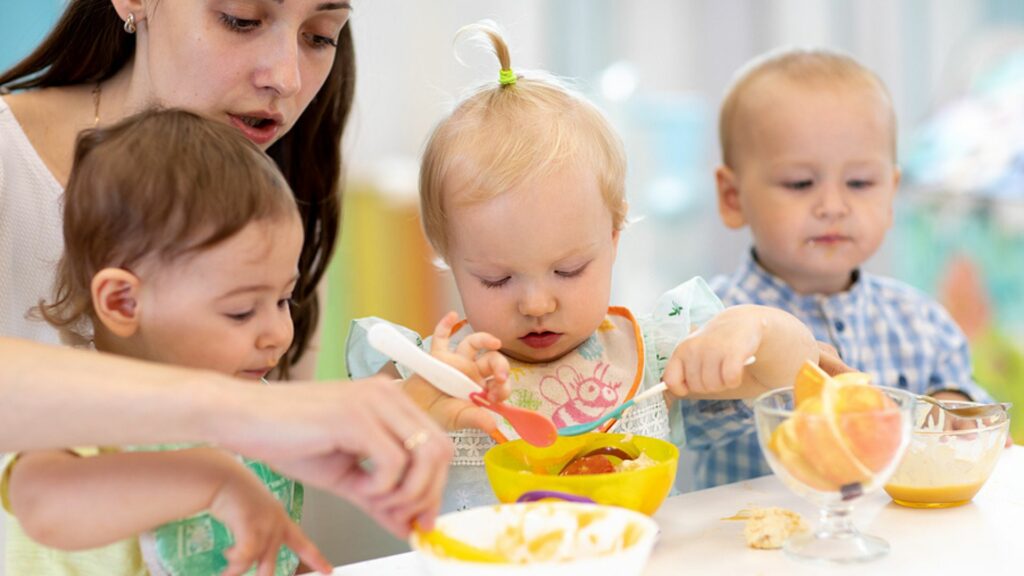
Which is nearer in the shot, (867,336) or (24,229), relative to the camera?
(24,229)

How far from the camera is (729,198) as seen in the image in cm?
182

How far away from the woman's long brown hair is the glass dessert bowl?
2.81 ft

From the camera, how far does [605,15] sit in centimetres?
353

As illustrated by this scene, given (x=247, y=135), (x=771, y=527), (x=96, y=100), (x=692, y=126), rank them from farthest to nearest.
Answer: (x=692, y=126), (x=96, y=100), (x=247, y=135), (x=771, y=527)

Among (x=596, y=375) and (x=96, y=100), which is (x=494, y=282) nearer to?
(x=596, y=375)

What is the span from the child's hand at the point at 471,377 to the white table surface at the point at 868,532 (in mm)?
141

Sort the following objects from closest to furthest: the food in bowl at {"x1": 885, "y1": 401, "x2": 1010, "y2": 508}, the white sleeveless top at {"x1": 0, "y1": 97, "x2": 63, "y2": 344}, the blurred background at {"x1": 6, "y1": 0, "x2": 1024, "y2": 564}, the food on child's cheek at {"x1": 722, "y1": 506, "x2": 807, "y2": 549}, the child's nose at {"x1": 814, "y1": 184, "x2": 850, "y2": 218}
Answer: the food on child's cheek at {"x1": 722, "y1": 506, "x2": 807, "y2": 549}
the food in bowl at {"x1": 885, "y1": 401, "x2": 1010, "y2": 508}
the white sleeveless top at {"x1": 0, "y1": 97, "x2": 63, "y2": 344}
the child's nose at {"x1": 814, "y1": 184, "x2": 850, "y2": 218}
the blurred background at {"x1": 6, "y1": 0, "x2": 1024, "y2": 564}

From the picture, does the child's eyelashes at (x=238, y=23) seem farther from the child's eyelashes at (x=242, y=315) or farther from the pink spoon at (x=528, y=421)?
the pink spoon at (x=528, y=421)

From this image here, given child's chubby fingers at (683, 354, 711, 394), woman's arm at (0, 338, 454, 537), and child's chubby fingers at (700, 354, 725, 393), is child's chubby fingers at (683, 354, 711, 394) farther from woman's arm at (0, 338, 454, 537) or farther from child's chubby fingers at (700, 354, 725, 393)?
woman's arm at (0, 338, 454, 537)

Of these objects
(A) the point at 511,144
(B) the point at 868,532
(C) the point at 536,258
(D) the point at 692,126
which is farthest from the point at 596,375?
(D) the point at 692,126

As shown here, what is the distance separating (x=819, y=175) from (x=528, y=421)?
845 mm

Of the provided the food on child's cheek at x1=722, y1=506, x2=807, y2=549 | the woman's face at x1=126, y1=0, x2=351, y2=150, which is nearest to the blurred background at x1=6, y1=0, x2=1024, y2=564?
the woman's face at x1=126, y1=0, x2=351, y2=150

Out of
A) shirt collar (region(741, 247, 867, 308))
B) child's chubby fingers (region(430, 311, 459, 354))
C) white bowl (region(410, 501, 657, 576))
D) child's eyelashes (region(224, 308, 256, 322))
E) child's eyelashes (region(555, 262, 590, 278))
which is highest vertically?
child's eyelashes (region(224, 308, 256, 322))

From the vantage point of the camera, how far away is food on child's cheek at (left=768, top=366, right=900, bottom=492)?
0.92m
